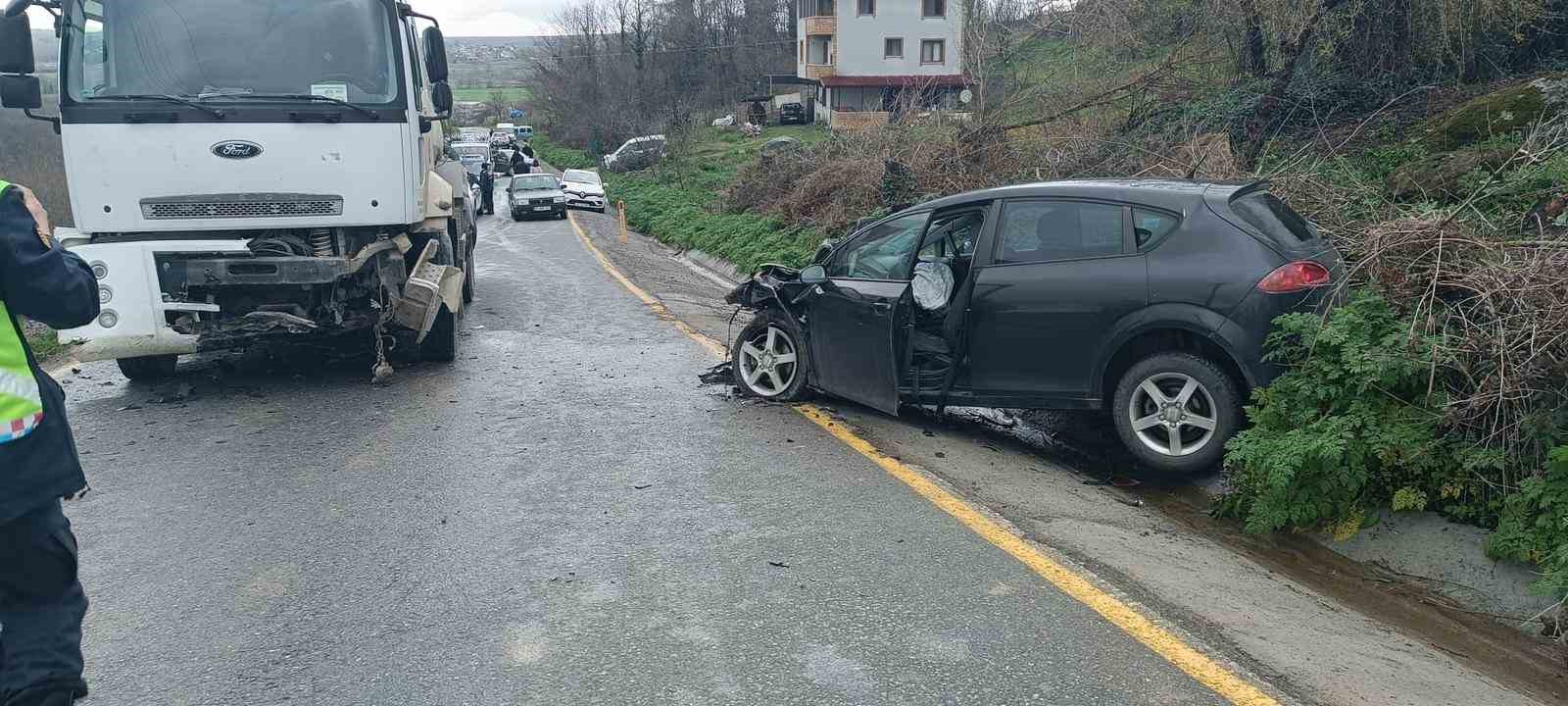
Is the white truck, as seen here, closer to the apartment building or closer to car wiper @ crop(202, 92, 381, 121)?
car wiper @ crop(202, 92, 381, 121)

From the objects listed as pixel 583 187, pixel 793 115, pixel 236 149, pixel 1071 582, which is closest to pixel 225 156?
pixel 236 149

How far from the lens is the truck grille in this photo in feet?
26.5

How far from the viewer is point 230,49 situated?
817 cm

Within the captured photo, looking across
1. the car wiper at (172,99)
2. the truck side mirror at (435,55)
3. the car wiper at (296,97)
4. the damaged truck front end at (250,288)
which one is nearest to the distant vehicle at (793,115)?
the truck side mirror at (435,55)

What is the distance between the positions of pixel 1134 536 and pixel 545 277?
43.6ft

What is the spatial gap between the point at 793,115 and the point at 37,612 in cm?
6126

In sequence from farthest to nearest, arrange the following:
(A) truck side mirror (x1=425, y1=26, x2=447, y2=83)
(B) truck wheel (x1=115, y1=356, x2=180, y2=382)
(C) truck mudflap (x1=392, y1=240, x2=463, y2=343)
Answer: (A) truck side mirror (x1=425, y1=26, x2=447, y2=83)
(B) truck wheel (x1=115, y1=356, x2=180, y2=382)
(C) truck mudflap (x1=392, y1=240, x2=463, y2=343)

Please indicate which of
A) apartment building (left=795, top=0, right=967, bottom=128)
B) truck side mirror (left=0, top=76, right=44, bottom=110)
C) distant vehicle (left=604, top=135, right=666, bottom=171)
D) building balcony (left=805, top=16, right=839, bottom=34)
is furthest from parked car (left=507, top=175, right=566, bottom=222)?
building balcony (left=805, top=16, right=839, bottom=34)

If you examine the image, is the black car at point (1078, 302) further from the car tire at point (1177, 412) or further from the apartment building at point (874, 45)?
the apartment building at point (874, 45)

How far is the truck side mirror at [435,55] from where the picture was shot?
954cm

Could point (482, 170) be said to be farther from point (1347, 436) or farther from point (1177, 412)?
point (1347, 436)

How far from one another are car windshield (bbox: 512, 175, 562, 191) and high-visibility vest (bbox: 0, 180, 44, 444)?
31.3 metres

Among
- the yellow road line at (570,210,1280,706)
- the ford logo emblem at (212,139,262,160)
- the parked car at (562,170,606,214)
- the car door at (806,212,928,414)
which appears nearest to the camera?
the yellow road line at (570,210,1280,706)

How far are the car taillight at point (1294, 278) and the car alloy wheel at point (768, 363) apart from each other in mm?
3297
